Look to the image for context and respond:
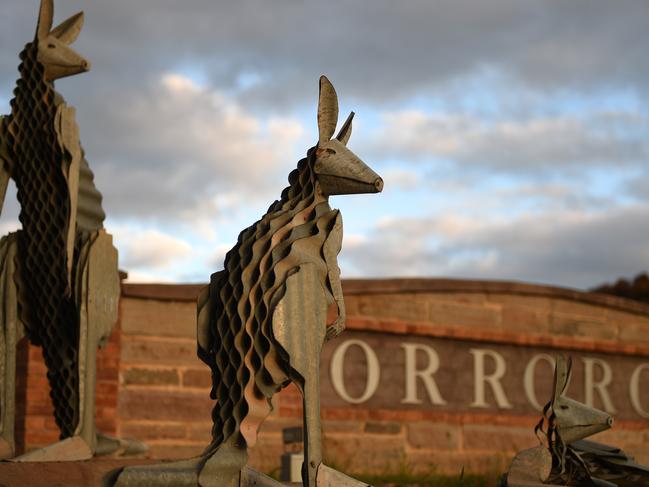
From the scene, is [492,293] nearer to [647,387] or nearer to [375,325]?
[375,325]

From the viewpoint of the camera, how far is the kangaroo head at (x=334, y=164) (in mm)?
4809

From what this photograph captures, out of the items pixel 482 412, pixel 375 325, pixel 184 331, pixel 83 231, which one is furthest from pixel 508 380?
Answer: pixel 83 231

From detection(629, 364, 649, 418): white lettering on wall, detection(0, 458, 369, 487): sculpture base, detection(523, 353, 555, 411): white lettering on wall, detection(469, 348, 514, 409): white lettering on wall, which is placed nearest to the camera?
detection(0, 458, 369, 487): sculpture base

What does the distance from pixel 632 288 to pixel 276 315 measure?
66.9 feet

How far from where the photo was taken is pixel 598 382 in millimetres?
12453

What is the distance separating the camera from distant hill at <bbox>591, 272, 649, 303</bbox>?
23281 mm

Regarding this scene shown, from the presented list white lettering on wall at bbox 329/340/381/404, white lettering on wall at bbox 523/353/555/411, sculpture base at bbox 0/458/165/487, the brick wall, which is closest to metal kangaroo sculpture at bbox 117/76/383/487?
sculpture base at bbox 0/458/165/487

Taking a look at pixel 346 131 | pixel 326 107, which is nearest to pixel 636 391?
pixel 346 131

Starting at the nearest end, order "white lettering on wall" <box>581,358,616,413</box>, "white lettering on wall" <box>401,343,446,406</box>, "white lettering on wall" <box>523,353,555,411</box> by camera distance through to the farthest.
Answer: "white lettering on wall" <box>401,343,446,406</box> → "white lettering on wall" <box>523,353,555,411</box> → "white lettering on wall" <box>581,358,616,413</box>

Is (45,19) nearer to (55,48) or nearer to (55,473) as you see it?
(55,48)

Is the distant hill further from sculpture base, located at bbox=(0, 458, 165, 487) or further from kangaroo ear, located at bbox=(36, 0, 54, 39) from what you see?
sculpture base, located at bbox=(0, 458, 165, 487)

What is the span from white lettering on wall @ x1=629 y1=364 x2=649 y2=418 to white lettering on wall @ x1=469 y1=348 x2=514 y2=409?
75.3 inches

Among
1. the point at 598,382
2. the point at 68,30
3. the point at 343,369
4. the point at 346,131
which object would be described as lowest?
the point at 598,382

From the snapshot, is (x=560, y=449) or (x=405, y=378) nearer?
(x=560, y=449)
